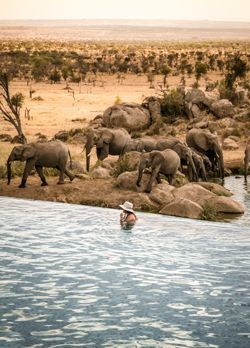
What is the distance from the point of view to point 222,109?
119 ft

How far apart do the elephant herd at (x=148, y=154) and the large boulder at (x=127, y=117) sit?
6.10 meters

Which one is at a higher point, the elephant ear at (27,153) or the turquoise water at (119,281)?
the elephant ear at (27,153)

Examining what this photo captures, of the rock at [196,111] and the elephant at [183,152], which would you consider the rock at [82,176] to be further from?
the rock at [196,111]

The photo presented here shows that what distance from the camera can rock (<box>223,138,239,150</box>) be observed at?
3212 centimetres

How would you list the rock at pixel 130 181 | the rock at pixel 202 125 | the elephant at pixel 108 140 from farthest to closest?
the rock at pixel 202 125, the elephant at pixel 108 140, the rock at pixel 130 181

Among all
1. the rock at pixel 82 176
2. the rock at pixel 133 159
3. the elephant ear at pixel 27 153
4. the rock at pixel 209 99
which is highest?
the elephant ear at pixel 27 153

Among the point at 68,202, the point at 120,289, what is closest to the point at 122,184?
the point at 68,202

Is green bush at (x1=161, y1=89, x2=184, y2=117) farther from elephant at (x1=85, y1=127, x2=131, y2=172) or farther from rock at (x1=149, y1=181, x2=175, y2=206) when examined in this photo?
rock at (x1=149, y1=181, x2=175, y2=206)

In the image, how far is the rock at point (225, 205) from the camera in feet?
70.1

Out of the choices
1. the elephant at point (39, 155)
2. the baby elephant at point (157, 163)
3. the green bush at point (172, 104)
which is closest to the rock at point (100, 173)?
the elephant at point (39, 155)

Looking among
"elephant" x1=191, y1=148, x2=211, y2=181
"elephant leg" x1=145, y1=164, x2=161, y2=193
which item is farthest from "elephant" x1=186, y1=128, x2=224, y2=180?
"elephant leg" x1=145, y1=164, x2=161, y2=193

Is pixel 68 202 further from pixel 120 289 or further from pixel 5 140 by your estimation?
pixel 5 140

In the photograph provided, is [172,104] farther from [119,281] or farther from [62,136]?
[119,281]

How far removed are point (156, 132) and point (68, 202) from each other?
12.9 metres
